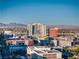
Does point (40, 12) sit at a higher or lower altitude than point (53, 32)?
higher

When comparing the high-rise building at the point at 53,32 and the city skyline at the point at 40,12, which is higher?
the city skyline at the point at 40,12

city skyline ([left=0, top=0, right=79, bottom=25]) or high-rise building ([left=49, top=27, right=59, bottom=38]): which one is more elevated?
city skyline ([left=0, top=0, right=79, bottom=25])

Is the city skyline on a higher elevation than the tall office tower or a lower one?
higher

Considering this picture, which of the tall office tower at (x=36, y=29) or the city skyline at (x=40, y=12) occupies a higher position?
the city skyline at (x=40, y=12)
